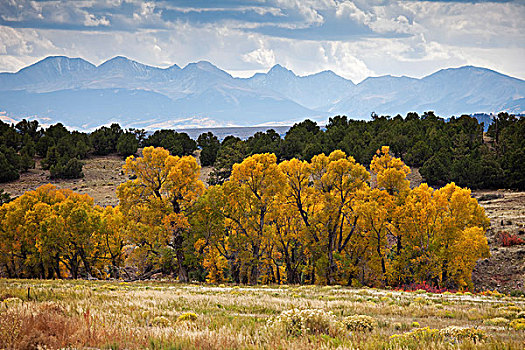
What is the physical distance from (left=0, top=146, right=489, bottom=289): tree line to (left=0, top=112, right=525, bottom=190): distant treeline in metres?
46.9

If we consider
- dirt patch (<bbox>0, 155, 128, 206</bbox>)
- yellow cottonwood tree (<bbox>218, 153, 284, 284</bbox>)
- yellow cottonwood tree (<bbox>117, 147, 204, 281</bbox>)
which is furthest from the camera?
dirt patch (<bbox>0, 155, 128, 206</bbox>)

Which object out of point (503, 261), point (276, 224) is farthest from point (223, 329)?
point (503, 261)

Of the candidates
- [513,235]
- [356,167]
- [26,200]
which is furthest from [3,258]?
[513,235]

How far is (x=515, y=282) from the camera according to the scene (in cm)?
4416

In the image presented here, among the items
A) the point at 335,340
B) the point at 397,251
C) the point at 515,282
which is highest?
the point at 335,340

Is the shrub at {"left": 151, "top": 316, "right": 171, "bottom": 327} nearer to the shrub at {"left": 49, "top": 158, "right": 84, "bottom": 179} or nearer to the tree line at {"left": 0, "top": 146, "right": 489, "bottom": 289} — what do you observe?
the tree line at {"left": 0, "top": 146, "right": 489, "bottom": 289}

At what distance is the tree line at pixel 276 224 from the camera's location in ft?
122

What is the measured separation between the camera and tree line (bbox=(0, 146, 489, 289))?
3712cm

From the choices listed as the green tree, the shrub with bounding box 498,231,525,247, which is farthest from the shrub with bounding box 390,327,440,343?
the green tree

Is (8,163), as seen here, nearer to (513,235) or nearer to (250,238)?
(250,238)

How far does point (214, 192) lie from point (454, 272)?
78.4 ft

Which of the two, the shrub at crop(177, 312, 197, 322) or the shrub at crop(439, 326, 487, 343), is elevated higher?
the shrub at crop(439, 326, 487, 343)

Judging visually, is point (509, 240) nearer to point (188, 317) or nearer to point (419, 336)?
point (419, 336)

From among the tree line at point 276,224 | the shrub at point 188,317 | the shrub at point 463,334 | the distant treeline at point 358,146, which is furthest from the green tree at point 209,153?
the shrub at point 463,334
